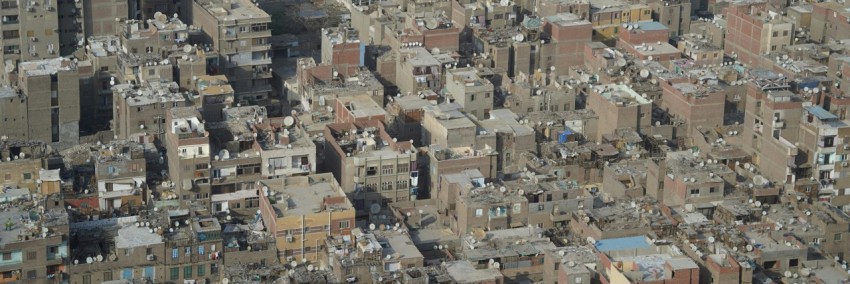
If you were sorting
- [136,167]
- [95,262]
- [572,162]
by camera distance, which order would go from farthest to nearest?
1. [572,162]
2. [136,167]
3. [95,262]

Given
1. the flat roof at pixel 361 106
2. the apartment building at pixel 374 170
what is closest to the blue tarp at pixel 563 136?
the flat roof at pixel 361 106

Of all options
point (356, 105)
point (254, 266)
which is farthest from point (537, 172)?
point (254, 266)

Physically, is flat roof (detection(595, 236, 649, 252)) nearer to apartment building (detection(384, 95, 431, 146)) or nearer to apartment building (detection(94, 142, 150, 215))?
apartment building (detection(384, 95, 431, 146))

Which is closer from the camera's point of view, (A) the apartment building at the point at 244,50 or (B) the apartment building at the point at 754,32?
(A) the apartment building at the point at 244,50

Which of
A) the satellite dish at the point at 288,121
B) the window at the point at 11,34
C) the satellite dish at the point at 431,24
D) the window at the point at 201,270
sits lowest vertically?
the window at the point at 201,270

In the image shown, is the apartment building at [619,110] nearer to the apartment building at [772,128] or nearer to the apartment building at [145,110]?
the apartment building at [772,128]

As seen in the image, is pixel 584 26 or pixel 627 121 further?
pixel 584 26

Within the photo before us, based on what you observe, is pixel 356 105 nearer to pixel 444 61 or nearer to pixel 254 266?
pixel 444 61
